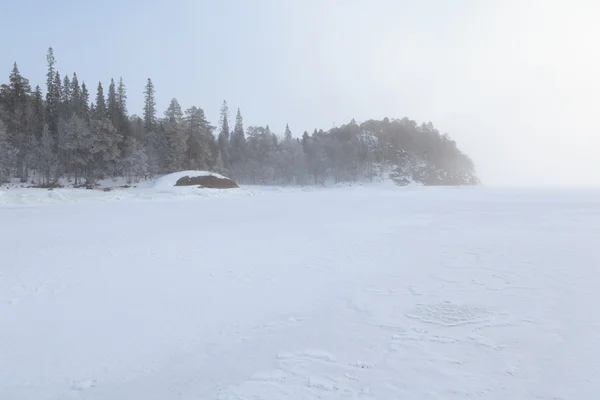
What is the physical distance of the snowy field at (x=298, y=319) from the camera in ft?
11.8

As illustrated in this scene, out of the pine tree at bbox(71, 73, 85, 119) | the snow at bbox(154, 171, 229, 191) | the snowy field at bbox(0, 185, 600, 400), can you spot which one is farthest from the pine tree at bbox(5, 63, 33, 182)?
the snowy field at bbox(0, 185, 600, 400)

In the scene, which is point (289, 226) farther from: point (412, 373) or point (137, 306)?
point (412, 373)

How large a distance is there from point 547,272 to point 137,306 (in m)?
8.36

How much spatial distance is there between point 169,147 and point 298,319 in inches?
1930

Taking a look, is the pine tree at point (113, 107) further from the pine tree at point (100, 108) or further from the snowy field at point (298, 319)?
the snowy field at point (298, 319)

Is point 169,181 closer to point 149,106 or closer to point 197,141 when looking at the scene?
point 197,141

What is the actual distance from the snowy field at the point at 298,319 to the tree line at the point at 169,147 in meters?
37.9

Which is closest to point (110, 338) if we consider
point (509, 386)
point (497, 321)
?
point (509, 386)

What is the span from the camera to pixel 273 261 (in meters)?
8.34

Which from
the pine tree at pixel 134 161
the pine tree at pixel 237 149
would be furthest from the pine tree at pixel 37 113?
the pine tree at pixel 237 149

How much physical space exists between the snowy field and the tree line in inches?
1494

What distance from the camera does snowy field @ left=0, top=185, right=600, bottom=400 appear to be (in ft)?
11.8

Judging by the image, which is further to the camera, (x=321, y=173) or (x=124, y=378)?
(x=321, y=173)

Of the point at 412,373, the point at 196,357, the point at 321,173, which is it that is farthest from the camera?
the point at 321,173
